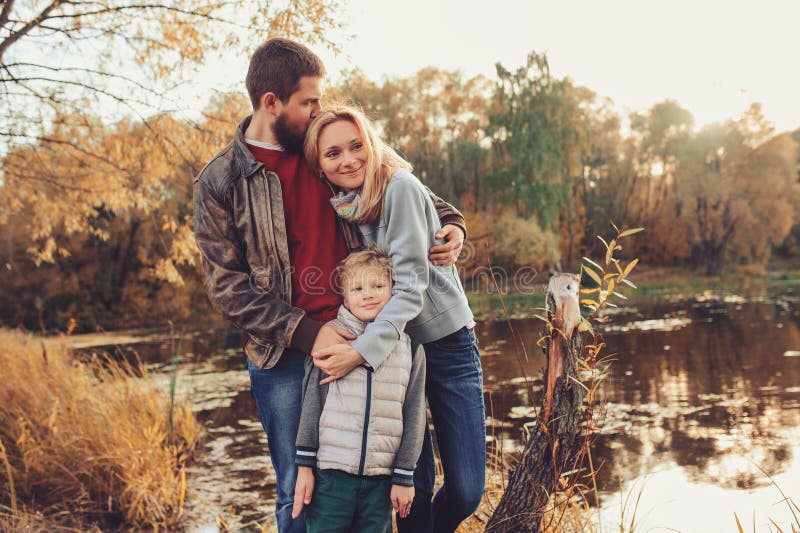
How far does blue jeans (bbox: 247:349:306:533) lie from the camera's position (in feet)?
7.75

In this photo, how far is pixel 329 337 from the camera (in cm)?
224

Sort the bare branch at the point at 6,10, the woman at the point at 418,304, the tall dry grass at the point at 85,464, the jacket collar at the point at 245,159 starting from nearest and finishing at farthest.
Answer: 1. the woman at the point at 418,304
2. the jacket collar at the point at 245,159
3. the tall dry grass at the point at 85,464
4. the bare branch at the point at 6,10

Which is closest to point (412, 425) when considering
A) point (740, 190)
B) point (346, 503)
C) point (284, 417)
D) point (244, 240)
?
point (346, 503)

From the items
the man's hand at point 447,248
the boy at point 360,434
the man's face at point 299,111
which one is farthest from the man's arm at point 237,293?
the man's hand at point 447,248

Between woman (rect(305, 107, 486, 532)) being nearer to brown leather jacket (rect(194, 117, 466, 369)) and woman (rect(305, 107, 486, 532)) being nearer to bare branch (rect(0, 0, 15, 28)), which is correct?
brown leather jacket (rect(194, 117, 466, 369))

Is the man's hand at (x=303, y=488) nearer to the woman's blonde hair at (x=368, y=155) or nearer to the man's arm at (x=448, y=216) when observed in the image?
the woman's blonde hair at (x=368, y=155)

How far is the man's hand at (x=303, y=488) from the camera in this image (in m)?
2.20

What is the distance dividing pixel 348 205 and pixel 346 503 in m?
0.96

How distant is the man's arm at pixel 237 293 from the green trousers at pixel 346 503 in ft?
1.40

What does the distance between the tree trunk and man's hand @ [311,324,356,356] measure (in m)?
1.11

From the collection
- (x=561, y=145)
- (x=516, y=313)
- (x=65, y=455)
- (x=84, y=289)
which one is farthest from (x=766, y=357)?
(x=84, y=289)

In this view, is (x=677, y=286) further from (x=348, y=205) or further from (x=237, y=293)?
(x=237, y=293)

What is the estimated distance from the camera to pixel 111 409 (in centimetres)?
511

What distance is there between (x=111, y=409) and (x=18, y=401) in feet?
3.04
